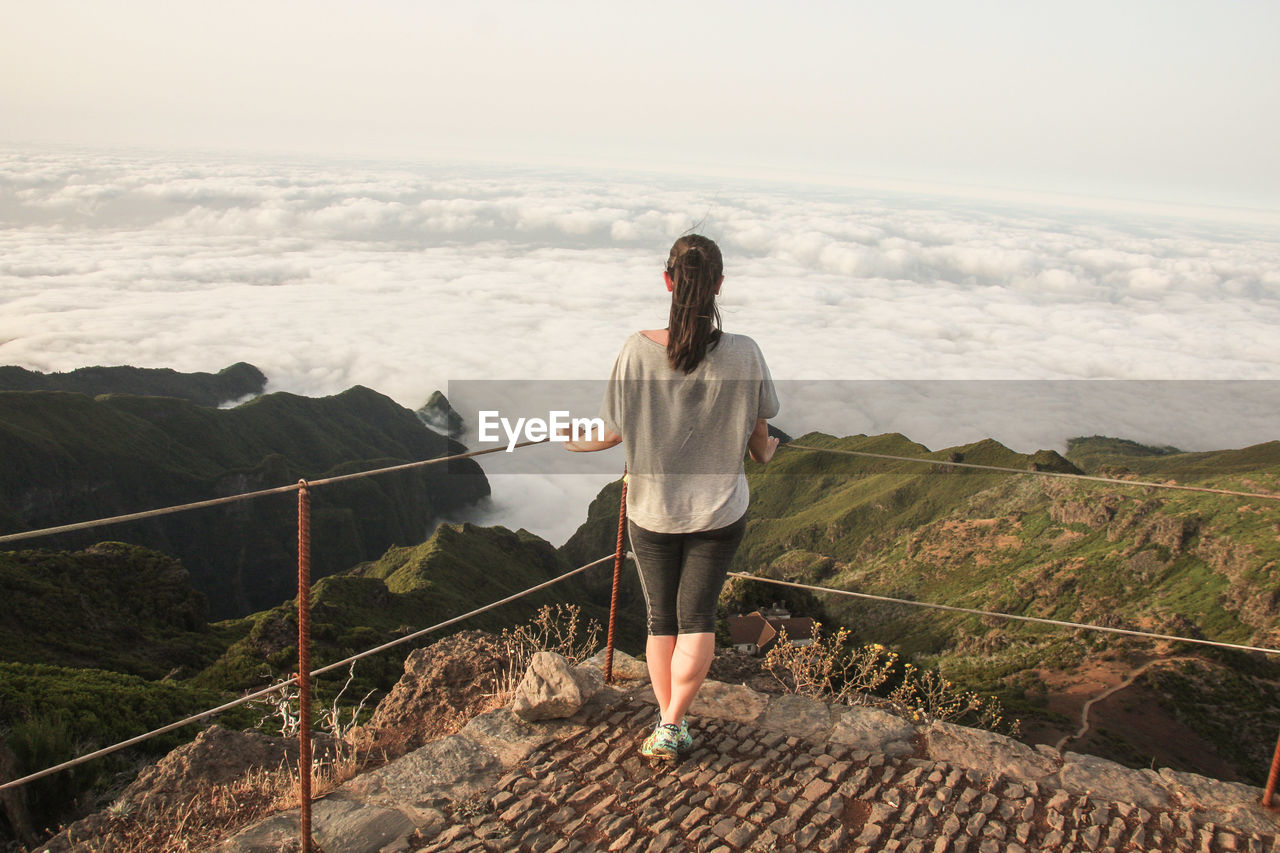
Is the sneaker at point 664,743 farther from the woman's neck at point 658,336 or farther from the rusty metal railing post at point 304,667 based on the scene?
the woman's neck at point 658,336

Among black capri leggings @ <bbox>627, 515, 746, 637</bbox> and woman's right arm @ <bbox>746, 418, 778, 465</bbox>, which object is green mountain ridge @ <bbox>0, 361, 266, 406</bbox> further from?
woman's right arm @ <bbox>746, 418, 778, 465</bbox>

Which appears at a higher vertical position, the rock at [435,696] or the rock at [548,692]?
the rock at [548,692]

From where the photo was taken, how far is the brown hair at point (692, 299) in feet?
8.82

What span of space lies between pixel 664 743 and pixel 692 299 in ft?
5.89

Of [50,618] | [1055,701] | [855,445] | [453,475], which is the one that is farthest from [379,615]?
[453,475]

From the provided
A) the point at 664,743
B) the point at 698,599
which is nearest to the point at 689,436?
the point at 698,599

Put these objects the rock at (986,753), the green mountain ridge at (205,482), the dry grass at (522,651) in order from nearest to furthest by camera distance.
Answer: the rock at (986,753) → the dry grass at (522,651) → the green mountain ridge at (205,482)

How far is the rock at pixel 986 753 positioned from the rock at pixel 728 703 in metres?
0.77

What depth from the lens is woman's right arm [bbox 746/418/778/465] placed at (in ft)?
9.64

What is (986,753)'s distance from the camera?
11.6ft

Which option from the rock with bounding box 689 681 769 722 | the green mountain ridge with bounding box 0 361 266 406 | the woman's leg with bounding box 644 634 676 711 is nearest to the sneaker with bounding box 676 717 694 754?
the woman's leg with bounding box 644 634 676 711

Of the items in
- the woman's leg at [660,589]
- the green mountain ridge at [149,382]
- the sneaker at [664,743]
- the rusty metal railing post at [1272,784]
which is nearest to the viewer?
the woman's leg at [660,589]

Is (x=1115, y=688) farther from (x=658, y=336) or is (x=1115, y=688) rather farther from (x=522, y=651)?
(x=658, y=336)

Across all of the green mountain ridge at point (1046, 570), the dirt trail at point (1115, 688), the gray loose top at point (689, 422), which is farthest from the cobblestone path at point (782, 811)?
the dirt trail at point (1115, 688)
